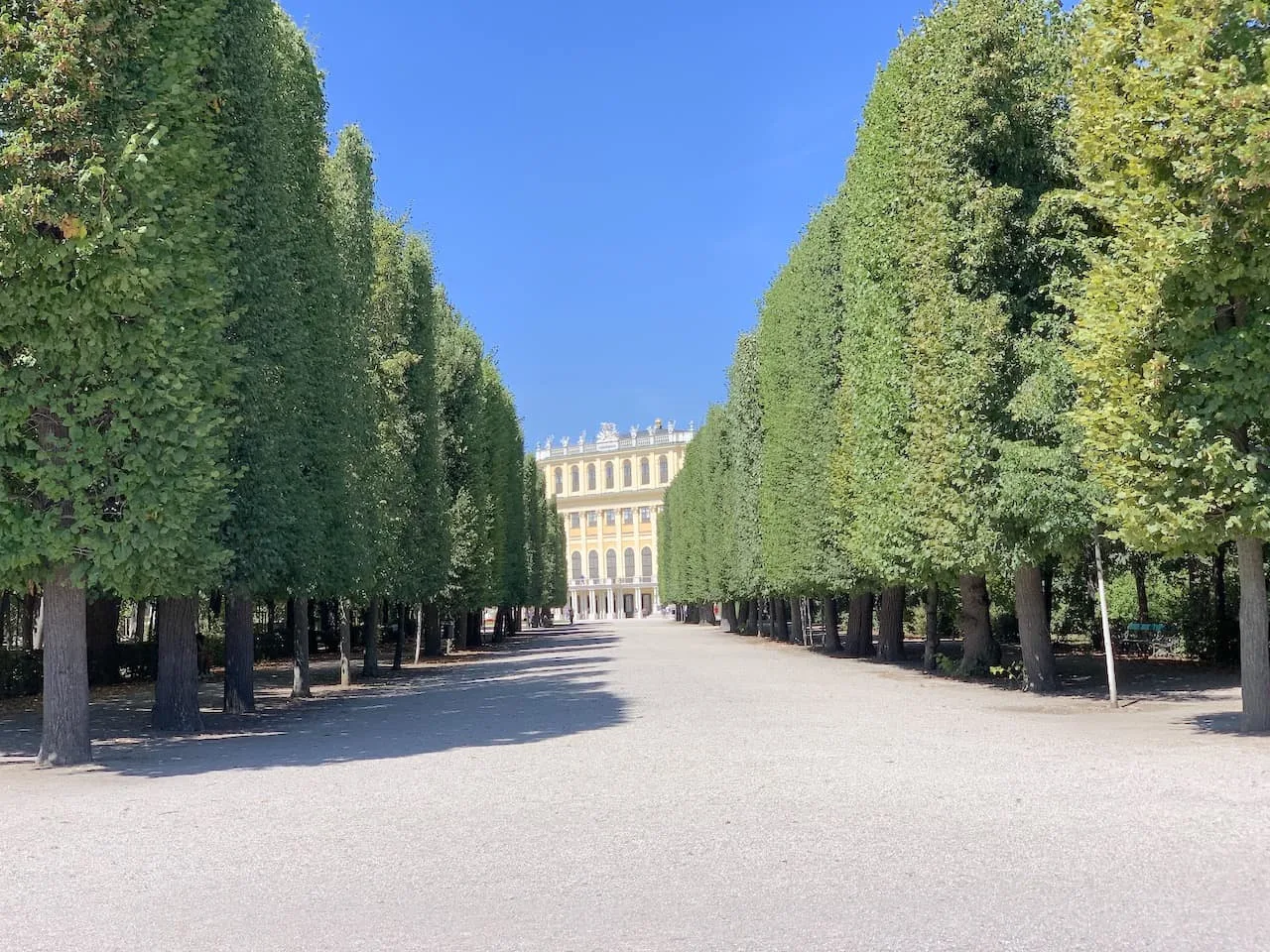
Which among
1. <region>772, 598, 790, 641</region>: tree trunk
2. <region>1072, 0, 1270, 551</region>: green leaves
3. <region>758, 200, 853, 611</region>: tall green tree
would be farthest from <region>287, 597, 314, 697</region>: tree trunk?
<region>772, 598, 790, 641</region>: tree trunk

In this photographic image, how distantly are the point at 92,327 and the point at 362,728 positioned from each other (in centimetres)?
655

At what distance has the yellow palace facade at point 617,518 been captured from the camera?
397 ft

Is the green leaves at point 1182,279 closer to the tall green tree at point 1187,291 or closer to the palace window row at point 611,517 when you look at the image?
the tall green tree at point 1187,291

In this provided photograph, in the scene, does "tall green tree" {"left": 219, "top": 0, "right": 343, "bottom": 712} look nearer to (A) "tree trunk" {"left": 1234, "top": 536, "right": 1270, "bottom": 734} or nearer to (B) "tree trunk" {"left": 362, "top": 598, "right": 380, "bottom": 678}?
(B) "tree trunk" {"left": 362, "top": 598, "right": 380, "bottom": 678}

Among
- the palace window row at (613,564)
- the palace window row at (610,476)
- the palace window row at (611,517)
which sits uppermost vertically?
the palace window row at (610,476)

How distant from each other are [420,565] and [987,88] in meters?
18.2

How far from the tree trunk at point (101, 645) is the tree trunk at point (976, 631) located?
18621mm

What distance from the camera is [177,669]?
1520 centimetres

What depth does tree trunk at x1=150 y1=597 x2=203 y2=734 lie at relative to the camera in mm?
15125

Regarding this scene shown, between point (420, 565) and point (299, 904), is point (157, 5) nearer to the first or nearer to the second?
point (299, 904)

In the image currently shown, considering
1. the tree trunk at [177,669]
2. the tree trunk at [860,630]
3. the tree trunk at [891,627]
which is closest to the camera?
the tree trunk at [177,669]

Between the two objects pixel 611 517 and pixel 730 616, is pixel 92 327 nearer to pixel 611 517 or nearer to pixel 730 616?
pixel 730 616

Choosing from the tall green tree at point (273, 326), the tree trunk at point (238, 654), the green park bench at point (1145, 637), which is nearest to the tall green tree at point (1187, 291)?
the tall green tree at point (273, 326)

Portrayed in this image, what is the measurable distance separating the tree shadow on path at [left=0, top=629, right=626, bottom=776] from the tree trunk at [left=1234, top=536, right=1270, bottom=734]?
738cm
